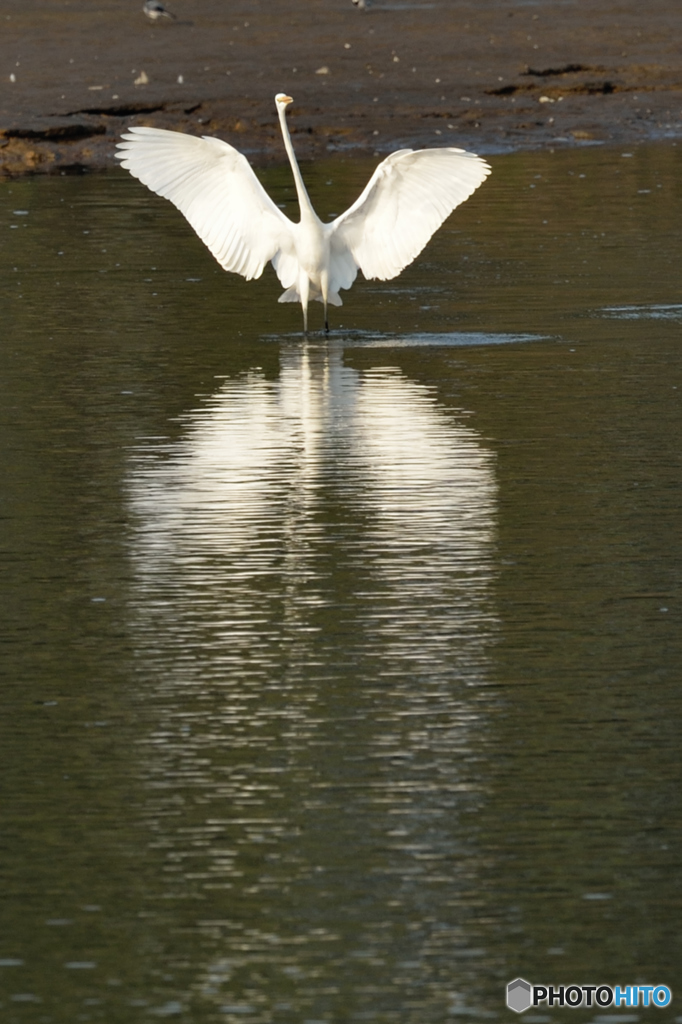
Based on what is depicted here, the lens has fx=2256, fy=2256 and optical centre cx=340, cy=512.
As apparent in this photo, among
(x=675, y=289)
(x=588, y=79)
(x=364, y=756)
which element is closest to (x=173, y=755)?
(x=364, y=756)

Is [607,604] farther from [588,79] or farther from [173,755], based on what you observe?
[588,79]

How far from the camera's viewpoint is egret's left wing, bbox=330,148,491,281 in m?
13.0

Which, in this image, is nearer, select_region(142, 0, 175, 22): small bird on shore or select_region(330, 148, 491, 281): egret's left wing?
select_region(330, 148, 491, 281): egret's left wing

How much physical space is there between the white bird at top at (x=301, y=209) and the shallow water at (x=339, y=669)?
0.46 meters

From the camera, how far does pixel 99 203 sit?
21.0 meters

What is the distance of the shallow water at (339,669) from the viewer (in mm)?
4645

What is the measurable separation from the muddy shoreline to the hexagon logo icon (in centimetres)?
2123

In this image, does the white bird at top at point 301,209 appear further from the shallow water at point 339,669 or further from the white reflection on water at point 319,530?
the white reflection on water at point 319,530

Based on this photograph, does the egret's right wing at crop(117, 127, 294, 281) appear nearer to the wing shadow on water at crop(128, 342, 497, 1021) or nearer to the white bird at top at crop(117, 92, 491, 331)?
the white bird at top at crop(117, 92, 491, 331)

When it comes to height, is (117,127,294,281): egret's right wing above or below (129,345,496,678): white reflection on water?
above

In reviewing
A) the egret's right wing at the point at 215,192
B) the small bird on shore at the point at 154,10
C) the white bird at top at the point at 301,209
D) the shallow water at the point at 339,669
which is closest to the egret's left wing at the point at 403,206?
the white bird at top at the point at 301,209

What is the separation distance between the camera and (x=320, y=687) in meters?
6.31

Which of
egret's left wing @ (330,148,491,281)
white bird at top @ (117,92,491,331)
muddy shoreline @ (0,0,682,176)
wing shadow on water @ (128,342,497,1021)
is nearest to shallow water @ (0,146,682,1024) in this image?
wing shadow on water @ (128,342,497,1021)

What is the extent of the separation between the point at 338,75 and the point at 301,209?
57.4ft
